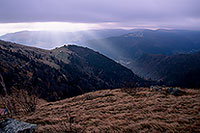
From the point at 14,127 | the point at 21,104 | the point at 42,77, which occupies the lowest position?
the point at 42,77

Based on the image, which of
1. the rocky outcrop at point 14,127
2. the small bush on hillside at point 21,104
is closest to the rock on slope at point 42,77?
the small bush on hillside at point 21,104

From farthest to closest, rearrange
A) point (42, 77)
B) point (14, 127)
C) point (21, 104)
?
1. point (42, 77)
2. point (21, 104)
3. point (14, 127)

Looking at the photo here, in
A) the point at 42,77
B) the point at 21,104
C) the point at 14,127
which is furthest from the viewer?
the point at 42,77

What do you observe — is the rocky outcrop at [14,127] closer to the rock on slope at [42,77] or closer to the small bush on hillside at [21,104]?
the small bush on hillside at [21,104]

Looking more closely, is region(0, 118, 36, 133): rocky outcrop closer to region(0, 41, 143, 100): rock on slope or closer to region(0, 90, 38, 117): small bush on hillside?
region(0, 90, 38, 117): small bush on hillside

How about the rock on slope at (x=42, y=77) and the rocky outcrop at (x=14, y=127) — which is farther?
the rock on slope at (x=42, y=77)

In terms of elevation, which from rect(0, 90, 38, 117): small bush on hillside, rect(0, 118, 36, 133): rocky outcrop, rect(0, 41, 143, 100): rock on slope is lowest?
rect(0, 41, 143, 100): rock on slope

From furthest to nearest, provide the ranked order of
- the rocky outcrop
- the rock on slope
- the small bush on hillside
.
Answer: the rock on slope
the small bush on hillside
the rocky outcrop

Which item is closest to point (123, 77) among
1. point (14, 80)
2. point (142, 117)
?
point (14, 80)

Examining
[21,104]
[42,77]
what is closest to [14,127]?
[21,104]

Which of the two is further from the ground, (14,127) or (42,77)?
(14,127)

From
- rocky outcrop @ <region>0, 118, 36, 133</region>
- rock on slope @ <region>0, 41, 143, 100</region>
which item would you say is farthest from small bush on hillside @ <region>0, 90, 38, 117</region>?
rocky outcrop @ <region>0, 118, 36, 133</region>

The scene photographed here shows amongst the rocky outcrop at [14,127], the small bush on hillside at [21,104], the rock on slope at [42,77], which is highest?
the rocky outcrop at [14,127]

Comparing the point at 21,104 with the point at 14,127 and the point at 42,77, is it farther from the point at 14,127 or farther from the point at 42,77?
the point at 42,77
